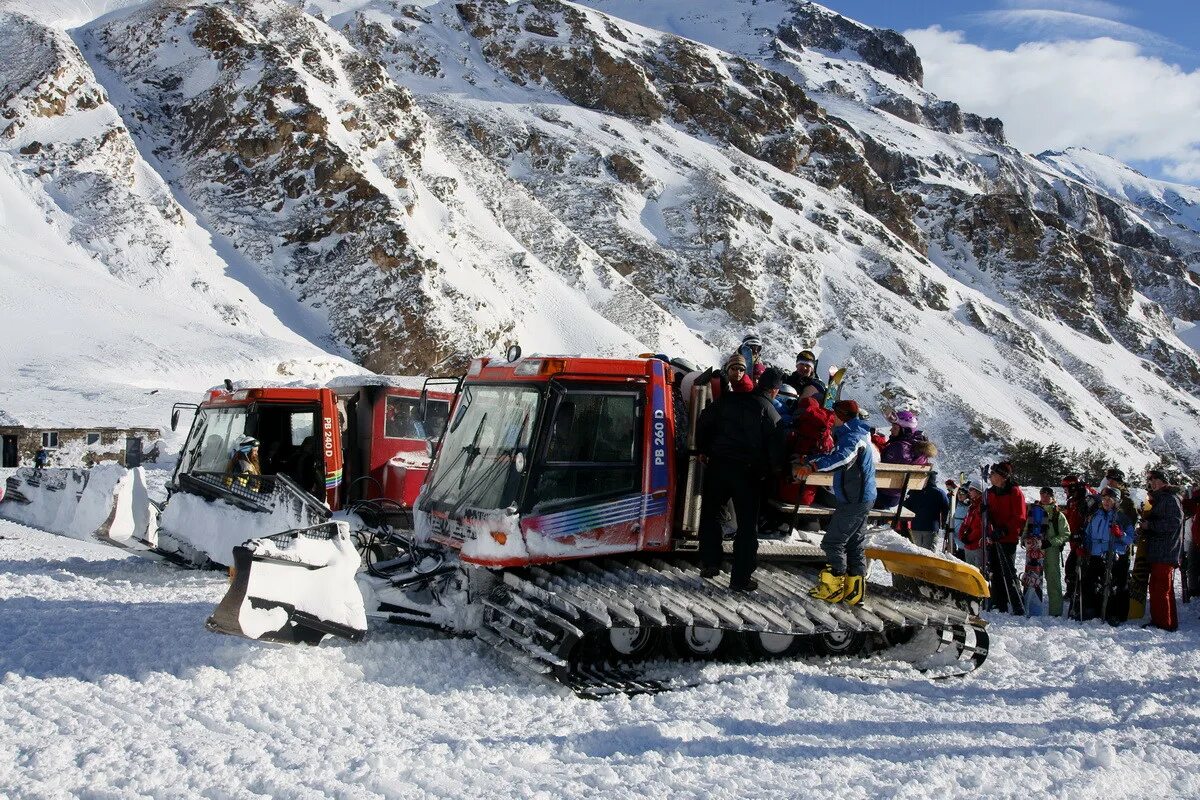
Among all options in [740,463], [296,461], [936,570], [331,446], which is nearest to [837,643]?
[936,570]

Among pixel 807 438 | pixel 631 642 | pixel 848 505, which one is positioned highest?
pixel 807 438

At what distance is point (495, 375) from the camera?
6.83m

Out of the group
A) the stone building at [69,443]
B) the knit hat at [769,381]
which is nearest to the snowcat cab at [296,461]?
the knit hat at [769,381]

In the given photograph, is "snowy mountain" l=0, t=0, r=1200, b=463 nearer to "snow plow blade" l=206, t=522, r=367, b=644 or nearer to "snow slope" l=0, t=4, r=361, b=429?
"snow slope" l=0, t=4, r=361, b=429

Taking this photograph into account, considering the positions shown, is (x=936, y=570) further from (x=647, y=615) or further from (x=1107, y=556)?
(x=1107, y=556)

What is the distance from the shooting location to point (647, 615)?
5.74 metres

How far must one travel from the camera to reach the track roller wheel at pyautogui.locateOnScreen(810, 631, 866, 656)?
6996mm

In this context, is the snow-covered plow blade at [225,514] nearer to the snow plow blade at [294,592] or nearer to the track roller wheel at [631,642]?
the snow plow blade at [294,592]

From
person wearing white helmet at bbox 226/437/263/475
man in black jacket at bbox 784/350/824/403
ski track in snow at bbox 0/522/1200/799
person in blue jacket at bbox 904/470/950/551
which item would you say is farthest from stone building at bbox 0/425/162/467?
man in black jacket at bbox 784/350/824/403

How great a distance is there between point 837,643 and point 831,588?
25.8 inches

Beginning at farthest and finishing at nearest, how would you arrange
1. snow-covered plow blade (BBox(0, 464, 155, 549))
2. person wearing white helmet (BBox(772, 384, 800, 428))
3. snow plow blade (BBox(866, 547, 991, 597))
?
snow-covered plow blade (BBox(0, 464, 155, 549)) < person wearing white helmet (BBox(772, 384, 800, 428)) < snow plow blade (BBox(866, 547, 991, 597))

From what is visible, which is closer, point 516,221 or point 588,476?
point 588,476

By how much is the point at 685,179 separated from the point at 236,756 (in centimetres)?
7334

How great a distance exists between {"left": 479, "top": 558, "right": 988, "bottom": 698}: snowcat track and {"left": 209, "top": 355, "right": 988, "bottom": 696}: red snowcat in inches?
0.6
